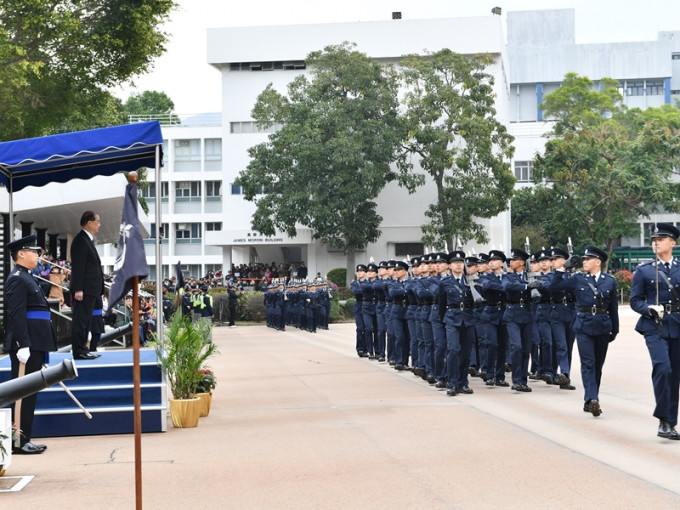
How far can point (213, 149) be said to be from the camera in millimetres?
76875

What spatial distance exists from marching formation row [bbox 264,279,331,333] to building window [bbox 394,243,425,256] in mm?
17156

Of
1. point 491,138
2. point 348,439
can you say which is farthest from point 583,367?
point 491,138

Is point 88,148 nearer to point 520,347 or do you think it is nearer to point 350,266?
point 520,347

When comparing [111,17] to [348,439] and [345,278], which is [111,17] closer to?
[348,439]

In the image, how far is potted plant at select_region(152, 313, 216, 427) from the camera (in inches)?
497

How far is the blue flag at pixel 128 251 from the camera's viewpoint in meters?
7.12

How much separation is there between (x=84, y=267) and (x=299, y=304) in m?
31.6

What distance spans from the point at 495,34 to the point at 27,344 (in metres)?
54.3

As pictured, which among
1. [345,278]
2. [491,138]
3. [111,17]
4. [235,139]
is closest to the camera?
[111,17]

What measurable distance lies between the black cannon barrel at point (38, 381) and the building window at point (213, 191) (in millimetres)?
70291

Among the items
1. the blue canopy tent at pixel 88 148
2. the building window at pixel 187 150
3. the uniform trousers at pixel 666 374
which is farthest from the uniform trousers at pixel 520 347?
the building window at pixel 187 150

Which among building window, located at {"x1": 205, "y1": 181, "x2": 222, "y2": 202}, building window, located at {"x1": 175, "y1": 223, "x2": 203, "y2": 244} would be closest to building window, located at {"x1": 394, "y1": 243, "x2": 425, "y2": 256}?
building window, located at {"x1": 205, "y1": 181, "x2": 222, "y2": 202}

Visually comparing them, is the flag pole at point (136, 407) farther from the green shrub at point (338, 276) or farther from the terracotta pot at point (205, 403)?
the green shrub at point (338, 276)

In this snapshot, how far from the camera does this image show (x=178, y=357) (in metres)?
12.8
